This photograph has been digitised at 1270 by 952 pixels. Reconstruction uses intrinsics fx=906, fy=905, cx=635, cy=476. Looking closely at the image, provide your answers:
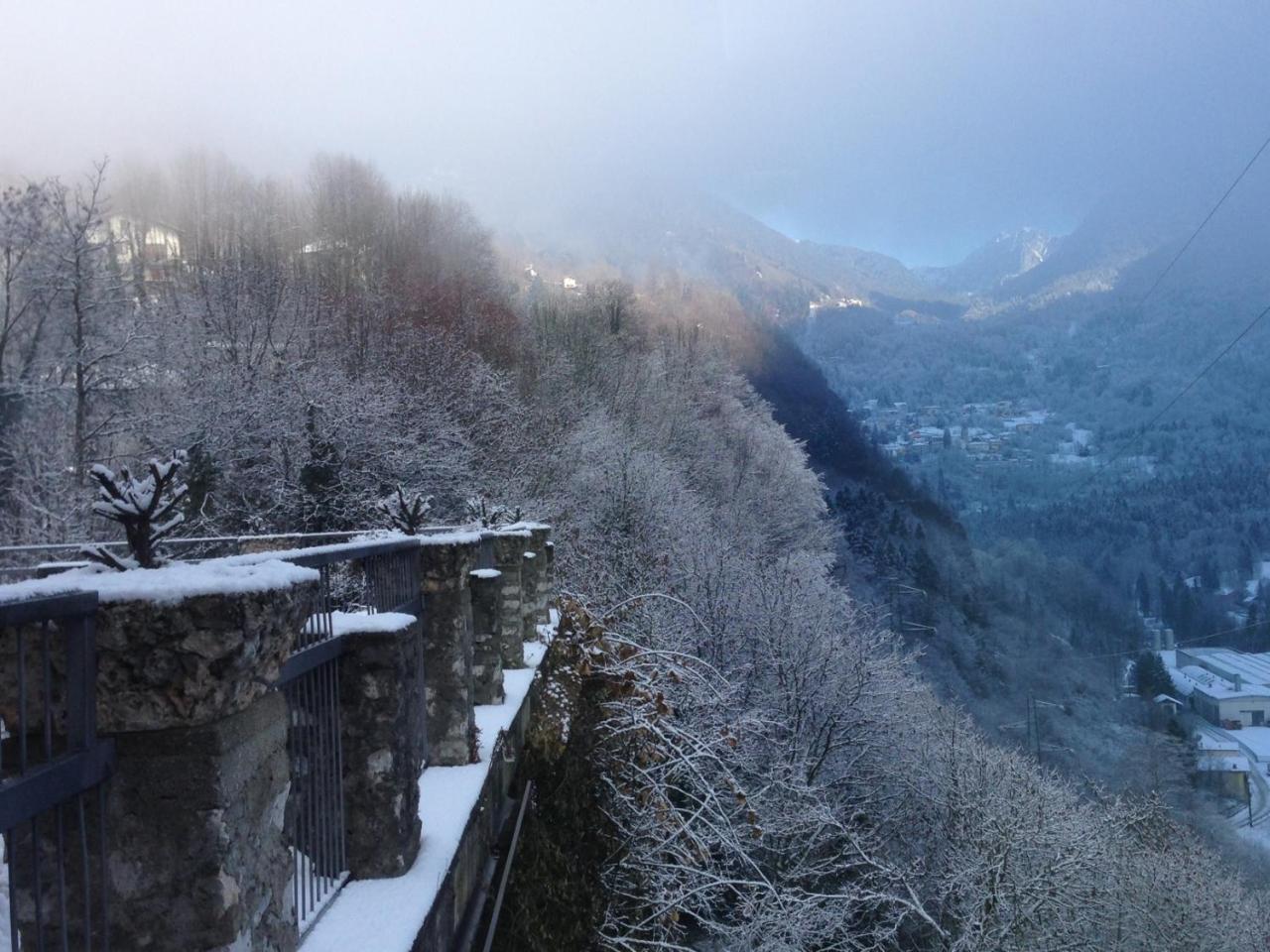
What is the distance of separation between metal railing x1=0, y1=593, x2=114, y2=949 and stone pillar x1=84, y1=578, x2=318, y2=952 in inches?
1.7

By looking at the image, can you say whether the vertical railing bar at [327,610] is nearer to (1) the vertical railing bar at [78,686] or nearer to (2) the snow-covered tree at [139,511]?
(2) the snow-covered tree at [139,511]

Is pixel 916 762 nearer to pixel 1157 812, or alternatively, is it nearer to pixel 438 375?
pixel 1157 812

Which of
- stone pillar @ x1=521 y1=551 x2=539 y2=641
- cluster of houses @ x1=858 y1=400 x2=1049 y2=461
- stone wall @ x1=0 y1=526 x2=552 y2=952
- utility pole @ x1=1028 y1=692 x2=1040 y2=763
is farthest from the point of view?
cluster of houses @ x1=858 y1=400 x2=1049 y2=461

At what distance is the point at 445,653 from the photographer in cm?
533

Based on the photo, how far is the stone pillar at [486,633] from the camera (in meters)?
6.68

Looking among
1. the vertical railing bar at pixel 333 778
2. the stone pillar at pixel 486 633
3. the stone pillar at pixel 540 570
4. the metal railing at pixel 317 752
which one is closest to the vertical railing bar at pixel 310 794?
the metal railing at pixel 317 752

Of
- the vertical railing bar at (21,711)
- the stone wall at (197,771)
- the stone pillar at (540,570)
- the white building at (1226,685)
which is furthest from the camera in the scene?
the white building at (1226,685)

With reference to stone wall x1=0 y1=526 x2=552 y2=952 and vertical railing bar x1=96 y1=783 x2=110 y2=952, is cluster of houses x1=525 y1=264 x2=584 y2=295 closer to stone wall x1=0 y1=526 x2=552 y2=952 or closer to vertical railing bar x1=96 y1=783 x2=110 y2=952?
stone wall x1=0 y1=526 x2=552 y2=952

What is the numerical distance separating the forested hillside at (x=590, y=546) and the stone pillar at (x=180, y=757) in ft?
12.3

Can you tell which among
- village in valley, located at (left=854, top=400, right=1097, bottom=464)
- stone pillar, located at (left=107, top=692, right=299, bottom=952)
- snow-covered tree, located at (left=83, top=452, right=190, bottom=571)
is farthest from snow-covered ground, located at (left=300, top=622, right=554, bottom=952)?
village in valley, located at (left=854, top=400, right=1097, bottom=464)

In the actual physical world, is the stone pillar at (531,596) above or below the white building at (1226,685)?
above

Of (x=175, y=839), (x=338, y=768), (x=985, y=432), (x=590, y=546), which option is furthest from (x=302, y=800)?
(x=985, y=432)

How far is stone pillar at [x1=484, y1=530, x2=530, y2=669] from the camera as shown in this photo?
8.33 metres

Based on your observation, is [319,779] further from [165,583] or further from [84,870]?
[165,583]
